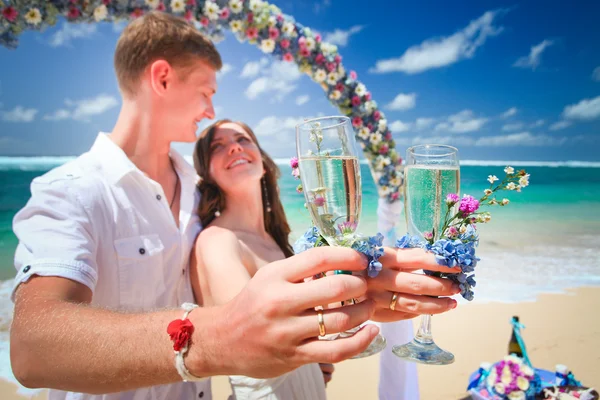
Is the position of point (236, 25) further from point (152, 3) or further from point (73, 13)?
point (73, 13)

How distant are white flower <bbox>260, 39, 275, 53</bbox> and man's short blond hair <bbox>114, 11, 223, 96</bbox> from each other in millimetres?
1560

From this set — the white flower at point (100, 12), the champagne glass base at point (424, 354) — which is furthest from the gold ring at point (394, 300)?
the white flower at point (100, 12)

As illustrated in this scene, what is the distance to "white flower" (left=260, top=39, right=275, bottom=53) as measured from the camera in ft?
13.5

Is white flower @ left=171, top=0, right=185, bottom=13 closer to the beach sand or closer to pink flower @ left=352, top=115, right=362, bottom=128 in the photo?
pink flower @ left=352, top=115, right=362, bottom=128

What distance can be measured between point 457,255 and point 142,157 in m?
2.05

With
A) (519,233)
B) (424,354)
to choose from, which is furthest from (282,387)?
(519,233)

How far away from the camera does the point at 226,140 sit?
115 inches

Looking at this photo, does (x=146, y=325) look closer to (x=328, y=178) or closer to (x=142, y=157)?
(x=328, y=178)

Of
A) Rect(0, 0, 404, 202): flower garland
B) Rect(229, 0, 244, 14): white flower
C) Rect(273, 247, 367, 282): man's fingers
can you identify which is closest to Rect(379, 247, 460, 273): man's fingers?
Rect(273, 247, 367, 282): man's fingers

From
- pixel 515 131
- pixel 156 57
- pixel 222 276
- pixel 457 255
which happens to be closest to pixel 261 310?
pixel 457 255

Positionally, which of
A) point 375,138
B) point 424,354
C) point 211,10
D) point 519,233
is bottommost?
point 519,233

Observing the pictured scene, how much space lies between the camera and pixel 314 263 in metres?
0.95

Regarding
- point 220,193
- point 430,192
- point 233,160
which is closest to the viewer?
point 430,192

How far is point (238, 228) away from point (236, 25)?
90.3 inches
